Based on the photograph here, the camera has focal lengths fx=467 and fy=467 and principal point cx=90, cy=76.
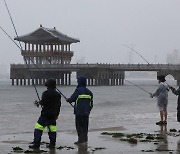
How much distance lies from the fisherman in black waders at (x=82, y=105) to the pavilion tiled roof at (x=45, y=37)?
248 feet

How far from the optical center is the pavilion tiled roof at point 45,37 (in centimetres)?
8634

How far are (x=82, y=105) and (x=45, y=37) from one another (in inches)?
3083

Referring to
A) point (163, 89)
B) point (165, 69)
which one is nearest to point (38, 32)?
point (165, 69)

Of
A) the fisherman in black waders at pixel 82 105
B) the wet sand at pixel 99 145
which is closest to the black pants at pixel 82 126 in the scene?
the fisherman in black waders at pixel 82 105

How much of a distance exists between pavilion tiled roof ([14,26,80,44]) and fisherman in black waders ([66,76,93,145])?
248 ft

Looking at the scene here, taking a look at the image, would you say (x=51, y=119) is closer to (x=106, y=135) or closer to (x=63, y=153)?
(x=63, y=153)

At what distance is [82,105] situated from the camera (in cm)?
996

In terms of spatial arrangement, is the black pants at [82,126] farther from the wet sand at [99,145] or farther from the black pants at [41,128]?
the black pants at [41,128]

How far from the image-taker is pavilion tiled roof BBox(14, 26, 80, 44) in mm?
86338

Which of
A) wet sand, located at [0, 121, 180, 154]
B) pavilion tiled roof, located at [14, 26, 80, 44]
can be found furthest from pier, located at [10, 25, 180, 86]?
wet sand, located at [0, 121, 180, 154]

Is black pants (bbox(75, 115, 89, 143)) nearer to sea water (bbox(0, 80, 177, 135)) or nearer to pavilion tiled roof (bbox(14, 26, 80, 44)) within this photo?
sea water (bbox(0, 80, 177, 135))

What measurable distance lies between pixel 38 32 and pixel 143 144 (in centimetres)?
8068

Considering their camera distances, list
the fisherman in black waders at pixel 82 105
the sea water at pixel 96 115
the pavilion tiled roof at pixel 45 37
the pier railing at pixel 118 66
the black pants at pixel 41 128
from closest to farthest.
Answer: the black pants at pixel 41 128, the fisherman in black waders at pixel 82 105, the sea water at pixel 96 115, the pier railing at pixel 118 66, the pavilion tiled roof at pixel 45 37

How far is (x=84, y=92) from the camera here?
393 inches
